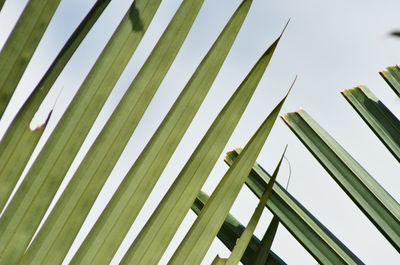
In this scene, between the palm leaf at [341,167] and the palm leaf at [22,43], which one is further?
the palm leaf at [341,167]

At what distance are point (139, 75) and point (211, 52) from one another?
110 millimetres

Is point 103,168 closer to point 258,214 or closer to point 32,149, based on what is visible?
point 32,149

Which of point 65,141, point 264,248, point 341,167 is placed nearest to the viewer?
point 65,141

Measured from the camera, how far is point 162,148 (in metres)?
0.67

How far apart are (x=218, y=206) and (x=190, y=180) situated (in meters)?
0.06

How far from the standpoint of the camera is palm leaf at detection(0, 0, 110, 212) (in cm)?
66

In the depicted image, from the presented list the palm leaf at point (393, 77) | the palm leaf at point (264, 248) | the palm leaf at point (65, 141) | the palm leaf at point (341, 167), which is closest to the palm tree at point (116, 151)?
the palm leaf at point (65, 141)

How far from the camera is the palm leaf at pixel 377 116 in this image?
3.01ft

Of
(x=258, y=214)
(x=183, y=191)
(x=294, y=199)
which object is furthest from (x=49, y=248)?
(x=294, y=199)

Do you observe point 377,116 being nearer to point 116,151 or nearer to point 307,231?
point 307,231

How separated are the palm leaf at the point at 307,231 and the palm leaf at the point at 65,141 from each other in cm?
34

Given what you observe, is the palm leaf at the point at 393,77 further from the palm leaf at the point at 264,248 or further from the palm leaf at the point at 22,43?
the palm leaf at the point at 22,43

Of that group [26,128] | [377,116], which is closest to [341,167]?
[377,116]

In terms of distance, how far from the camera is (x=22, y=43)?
67 cm
